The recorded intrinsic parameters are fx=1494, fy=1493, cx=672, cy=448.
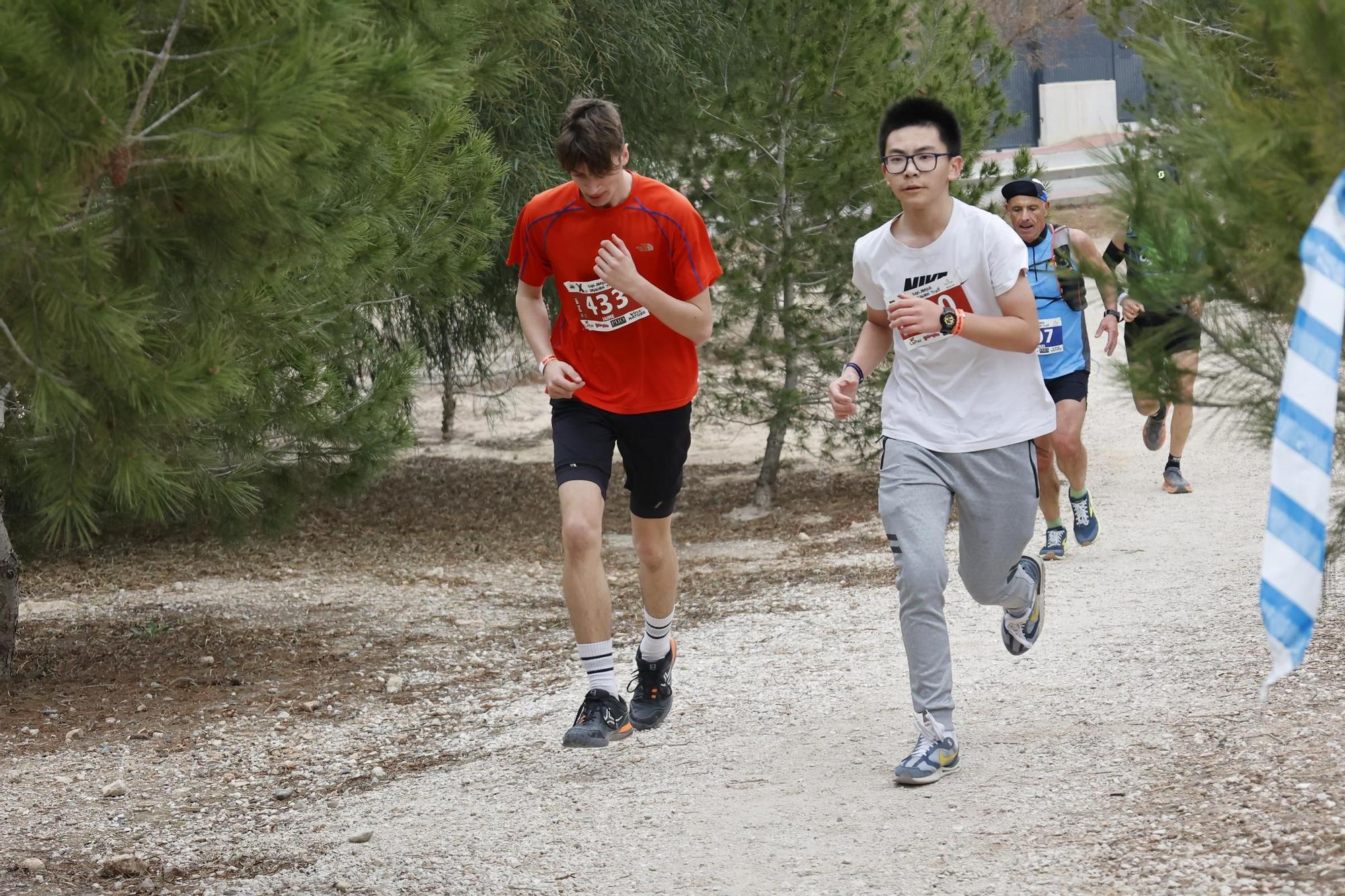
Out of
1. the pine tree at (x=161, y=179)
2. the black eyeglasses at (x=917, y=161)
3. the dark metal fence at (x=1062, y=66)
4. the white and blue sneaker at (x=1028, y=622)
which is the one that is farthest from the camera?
the dark metal fence at (x=1062, y=66)

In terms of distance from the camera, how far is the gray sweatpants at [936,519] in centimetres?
413

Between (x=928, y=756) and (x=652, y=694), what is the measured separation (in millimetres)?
1108

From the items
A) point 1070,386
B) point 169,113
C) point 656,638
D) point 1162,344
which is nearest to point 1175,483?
point 1070,386

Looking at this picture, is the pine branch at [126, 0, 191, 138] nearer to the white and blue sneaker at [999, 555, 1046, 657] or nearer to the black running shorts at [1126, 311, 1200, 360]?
the black running shorts at [1126, 311, 1200, 360]

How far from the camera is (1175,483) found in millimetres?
9547

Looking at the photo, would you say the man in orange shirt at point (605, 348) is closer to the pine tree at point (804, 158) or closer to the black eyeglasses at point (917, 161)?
the black eyeglasses at point (917, 161)

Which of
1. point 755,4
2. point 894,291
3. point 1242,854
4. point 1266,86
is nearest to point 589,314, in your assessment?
point 894,291

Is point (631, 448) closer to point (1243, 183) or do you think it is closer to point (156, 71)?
point (156, 71)

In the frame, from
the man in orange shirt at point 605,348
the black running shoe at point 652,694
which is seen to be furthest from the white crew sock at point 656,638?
the man in orange shirt at point 605,348

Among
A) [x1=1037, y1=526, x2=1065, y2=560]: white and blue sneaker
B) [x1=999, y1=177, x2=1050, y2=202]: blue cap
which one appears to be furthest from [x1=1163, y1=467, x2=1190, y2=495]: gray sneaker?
[x1=999, y1=177, x2=1050, y2=202]: blue cap

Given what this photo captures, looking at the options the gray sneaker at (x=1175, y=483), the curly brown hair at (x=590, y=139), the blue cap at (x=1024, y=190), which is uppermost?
the curly brown hair at (x=590, y=139)

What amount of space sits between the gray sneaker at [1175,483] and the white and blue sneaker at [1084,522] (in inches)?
82.1

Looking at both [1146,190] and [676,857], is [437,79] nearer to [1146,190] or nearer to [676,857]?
[1146,190]

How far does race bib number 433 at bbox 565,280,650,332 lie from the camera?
15.1ft
